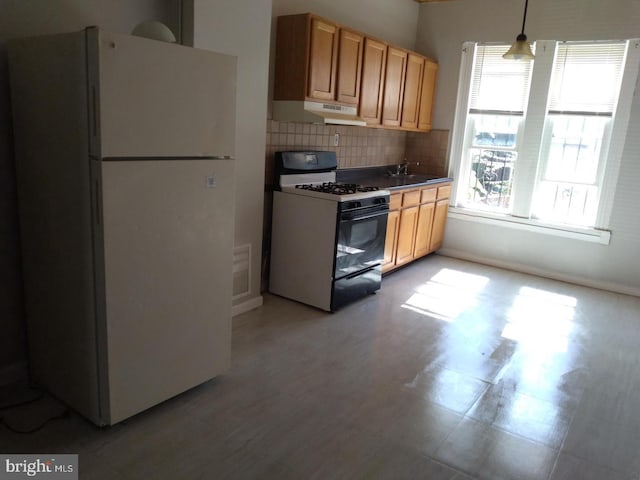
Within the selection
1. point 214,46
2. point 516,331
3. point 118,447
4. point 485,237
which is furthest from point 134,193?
point 485,237

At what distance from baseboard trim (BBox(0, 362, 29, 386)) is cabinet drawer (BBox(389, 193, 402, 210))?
2977 millimetres

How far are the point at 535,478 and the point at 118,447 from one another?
5.88 feet

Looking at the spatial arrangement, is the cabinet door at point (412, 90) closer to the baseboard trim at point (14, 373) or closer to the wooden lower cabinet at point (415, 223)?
the wooden lower cabinet at point (415, 223)

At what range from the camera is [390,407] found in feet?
8.24

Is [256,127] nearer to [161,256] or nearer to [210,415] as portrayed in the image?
[161,256]

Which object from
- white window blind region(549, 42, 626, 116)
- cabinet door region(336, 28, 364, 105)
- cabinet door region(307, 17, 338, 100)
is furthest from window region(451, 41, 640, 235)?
cabinet door region(307, 17, 338, 100)

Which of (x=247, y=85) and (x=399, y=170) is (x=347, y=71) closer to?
(x=247, y=85)

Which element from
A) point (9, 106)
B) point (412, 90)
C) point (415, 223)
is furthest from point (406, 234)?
point (9, 106)

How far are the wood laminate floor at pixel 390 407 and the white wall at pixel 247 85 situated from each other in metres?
0.65

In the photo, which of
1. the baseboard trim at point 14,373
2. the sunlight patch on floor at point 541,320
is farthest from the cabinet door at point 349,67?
the baseboard trim at point 14,373

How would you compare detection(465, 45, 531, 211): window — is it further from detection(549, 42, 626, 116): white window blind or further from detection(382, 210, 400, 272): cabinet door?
detection(382, 210, 400, 272): cabinet door

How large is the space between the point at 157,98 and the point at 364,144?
3.23 meters

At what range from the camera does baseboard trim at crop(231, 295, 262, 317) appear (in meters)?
3.53

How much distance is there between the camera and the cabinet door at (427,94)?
524cm
